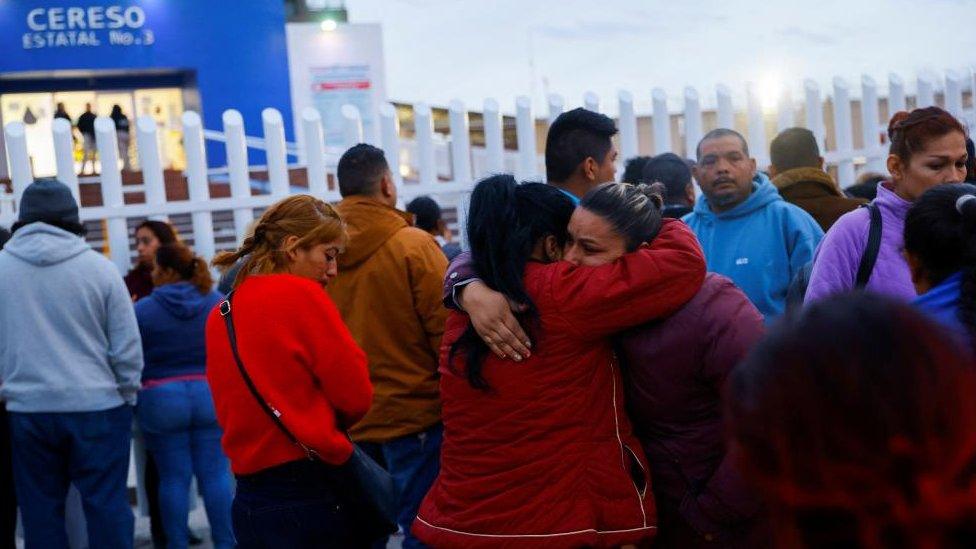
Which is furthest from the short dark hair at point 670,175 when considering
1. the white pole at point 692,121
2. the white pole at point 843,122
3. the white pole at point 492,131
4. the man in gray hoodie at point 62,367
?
the white pole at point 843,122

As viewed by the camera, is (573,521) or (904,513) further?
(573,521)

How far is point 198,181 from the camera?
8016 millimetres

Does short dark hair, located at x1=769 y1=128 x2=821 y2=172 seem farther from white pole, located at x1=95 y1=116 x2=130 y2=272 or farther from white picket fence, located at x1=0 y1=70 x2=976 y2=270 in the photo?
white pole, located at x1=95 y1=116 x2=130 y2=272

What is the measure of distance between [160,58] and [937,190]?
27.3 meters

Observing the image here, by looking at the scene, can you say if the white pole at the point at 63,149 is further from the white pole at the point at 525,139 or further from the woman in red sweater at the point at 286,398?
the woman in red sweater at the point at 286,398

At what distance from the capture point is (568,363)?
2854 mm

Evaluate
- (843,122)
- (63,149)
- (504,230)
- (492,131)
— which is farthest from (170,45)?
(504,230)

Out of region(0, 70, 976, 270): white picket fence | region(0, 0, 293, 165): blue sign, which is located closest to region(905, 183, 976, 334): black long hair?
region(0, 70, 976, 270): white picket fence

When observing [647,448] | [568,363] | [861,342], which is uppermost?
[861,342]

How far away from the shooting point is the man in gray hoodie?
550 centimetres

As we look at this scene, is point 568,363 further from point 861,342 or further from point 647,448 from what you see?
point 861,342

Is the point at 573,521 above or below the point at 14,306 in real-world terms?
below

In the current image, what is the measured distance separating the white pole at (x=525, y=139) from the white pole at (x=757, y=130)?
1858mm

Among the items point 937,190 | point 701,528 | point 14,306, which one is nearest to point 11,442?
point 14,306
